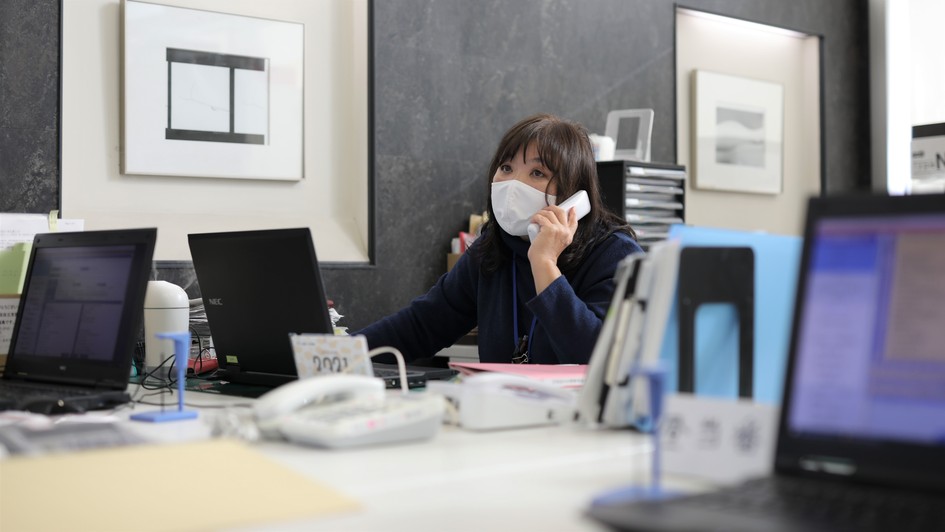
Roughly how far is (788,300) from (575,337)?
0.74m

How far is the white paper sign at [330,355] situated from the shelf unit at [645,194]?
2.41m

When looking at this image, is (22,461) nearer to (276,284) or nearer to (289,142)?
(276,284)

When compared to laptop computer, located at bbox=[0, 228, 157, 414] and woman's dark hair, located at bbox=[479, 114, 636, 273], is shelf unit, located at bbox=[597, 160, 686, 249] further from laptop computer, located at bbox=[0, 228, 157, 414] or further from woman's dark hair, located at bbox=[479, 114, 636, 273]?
laptop computer, located at bbox=[0, 228, 157, 414]

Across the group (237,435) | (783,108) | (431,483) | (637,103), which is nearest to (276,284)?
(237,435)

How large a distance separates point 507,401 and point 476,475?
33cm

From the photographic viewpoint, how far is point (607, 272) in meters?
A: 2.38

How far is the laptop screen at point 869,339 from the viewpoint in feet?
2.83

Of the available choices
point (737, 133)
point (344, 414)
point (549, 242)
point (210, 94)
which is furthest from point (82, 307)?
point (737, 133)

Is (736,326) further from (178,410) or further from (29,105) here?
(29,105)

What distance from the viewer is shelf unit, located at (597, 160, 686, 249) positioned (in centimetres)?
398

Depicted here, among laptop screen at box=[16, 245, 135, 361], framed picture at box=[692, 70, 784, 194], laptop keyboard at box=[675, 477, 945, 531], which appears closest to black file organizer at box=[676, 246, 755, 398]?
laptop keyboard at box=[675, 477, 945, 531]

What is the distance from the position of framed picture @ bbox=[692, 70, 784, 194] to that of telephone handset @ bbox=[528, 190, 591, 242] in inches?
98.3

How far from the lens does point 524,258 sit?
8.42ft

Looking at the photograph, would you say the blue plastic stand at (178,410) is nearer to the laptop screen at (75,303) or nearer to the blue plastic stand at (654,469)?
the laptop screen at (75,303)
